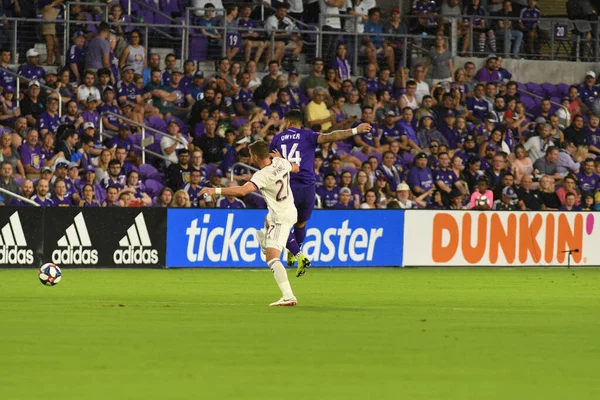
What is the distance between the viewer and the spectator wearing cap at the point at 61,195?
22203 mm

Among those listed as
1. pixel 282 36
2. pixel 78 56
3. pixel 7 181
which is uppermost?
pixel 282 36

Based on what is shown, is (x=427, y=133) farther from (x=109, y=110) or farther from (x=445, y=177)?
(x=109, y=110)

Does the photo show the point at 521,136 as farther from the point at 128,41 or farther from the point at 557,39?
the point at 128,41

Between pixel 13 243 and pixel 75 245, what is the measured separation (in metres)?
1.00

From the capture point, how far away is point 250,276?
2092 cm

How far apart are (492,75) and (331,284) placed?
13.0m

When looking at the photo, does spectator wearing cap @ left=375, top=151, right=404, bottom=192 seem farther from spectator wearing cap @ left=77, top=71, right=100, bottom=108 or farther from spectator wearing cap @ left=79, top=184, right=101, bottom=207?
spectator wearing cap @ left=79, top=184, right=101, bottom=207

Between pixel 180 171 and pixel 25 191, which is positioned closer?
pixel 25 191

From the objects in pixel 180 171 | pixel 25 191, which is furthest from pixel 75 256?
pixel 180 171

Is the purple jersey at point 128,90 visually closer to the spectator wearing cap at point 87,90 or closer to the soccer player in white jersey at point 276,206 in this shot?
the spectator wearing cap at point 87,90

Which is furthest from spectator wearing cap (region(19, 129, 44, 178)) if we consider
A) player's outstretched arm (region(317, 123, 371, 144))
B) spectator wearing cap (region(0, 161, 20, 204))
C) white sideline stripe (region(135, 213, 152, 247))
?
player's outstretched arm (region(317, 123, 371, 144))

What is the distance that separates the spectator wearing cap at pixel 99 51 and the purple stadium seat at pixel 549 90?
1135 cm

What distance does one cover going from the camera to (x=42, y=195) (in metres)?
22.2

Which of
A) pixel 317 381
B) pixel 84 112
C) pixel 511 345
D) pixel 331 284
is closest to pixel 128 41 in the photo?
pixel 84 112
